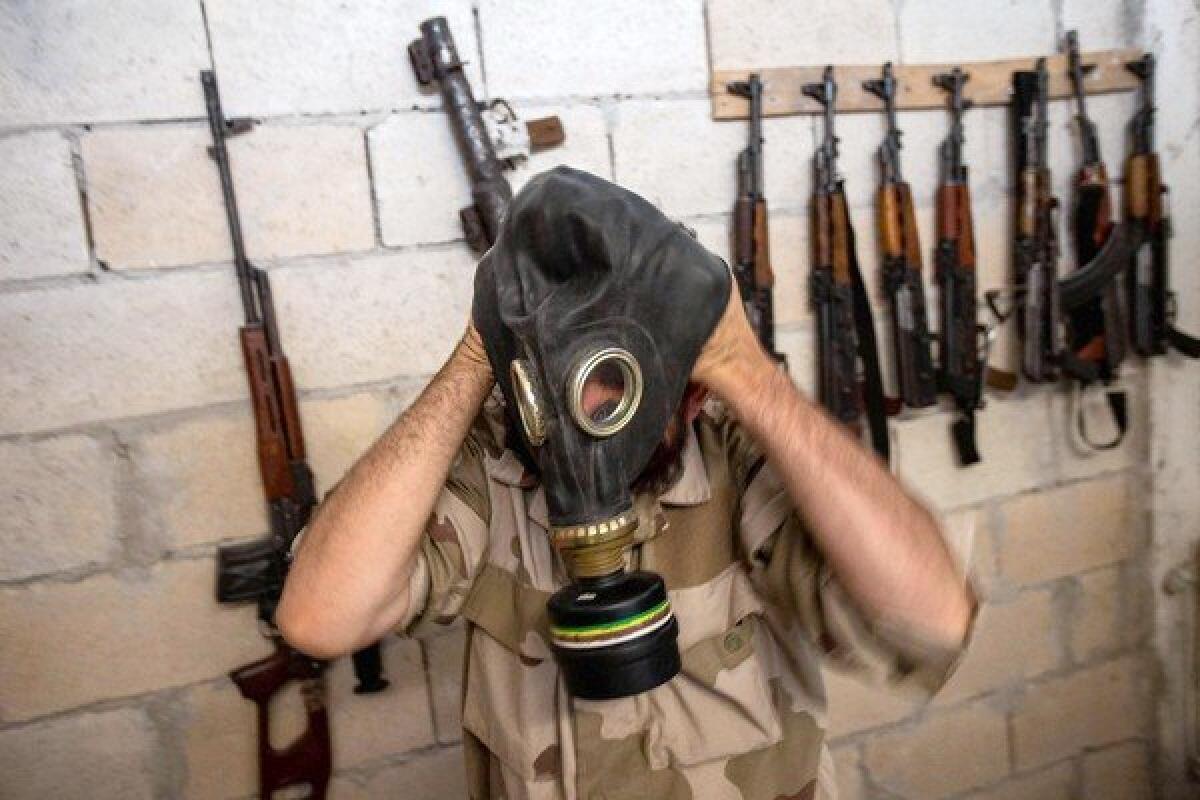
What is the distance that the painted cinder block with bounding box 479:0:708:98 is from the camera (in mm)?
1485

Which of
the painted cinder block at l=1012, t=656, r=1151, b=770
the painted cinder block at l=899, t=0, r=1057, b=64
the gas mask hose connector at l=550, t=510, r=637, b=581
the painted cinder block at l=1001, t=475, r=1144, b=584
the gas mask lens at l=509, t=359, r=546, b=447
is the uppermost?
the painted cinder block at l=899, t=0, r=1057, b=64

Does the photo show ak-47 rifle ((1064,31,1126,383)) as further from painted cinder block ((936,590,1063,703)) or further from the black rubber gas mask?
the black rubber gas mask

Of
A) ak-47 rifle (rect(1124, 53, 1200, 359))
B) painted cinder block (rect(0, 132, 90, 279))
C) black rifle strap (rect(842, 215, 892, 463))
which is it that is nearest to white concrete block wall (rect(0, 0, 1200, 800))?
painted cinder block (rect(0, 132, 90, 279))

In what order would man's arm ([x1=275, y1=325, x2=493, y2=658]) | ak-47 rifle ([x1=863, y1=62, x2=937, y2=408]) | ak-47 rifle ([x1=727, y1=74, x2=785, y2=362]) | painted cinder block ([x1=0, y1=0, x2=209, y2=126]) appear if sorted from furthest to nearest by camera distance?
ak-47 rifle ([x1=863, y1=62, x2=937, y2=408])
ak-47 rifle ([x1=727, y1=74, x2=785, y2=362])
painted cinder block ([x1=0, y1=0, x2=209, y2=126])
man's arm ([x1=275, y1=325, x2=493, y2=658])

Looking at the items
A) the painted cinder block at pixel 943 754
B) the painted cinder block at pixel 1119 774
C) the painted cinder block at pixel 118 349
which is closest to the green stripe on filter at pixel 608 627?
the painted cinder block at pixel 118 349

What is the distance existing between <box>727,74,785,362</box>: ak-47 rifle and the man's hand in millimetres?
820

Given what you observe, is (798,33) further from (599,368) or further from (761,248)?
(599,368)

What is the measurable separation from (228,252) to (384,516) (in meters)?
0.75

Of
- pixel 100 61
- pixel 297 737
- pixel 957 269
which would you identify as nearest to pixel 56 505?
pixel 297 737

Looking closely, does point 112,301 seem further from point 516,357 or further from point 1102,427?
point 1102,427

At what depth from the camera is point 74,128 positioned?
129 centimetres

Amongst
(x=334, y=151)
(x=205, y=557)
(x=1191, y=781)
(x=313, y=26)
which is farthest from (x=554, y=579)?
A: (x=1191, y=781)

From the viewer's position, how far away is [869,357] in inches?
67.0

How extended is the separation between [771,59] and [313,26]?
0.92 metres
